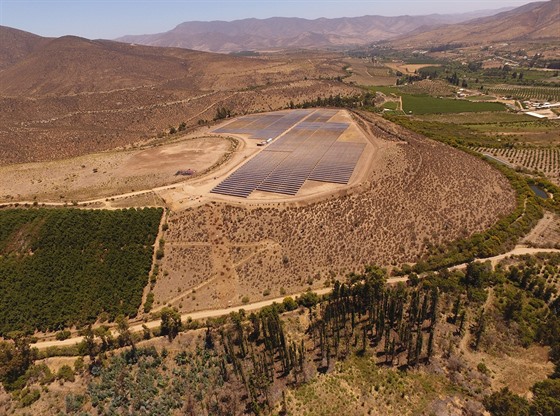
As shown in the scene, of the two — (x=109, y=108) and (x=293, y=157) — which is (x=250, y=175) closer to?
(x=293, y=157)

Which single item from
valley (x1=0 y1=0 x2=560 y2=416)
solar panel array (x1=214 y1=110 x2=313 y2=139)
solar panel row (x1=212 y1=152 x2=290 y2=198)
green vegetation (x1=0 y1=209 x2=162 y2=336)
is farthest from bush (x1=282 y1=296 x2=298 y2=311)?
solar panel array (x1=214 y1=110 x2=313 y2=139)

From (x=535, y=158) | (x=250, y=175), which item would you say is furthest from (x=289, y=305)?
(x=535, y=158)

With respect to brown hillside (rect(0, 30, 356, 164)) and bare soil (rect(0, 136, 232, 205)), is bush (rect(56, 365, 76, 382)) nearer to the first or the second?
bare soil (rect(0, 136, 232, 205))

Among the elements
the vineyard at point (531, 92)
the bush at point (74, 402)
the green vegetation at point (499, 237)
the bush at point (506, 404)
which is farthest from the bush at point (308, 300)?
the vineyard at point (531, 92)

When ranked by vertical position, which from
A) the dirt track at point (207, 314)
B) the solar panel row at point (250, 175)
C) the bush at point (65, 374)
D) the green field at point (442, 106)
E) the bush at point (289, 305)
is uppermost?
the green field at point (442, 106)

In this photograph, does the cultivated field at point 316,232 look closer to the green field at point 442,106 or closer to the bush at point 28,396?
the bush at point 28,396

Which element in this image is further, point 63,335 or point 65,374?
point 63,335
